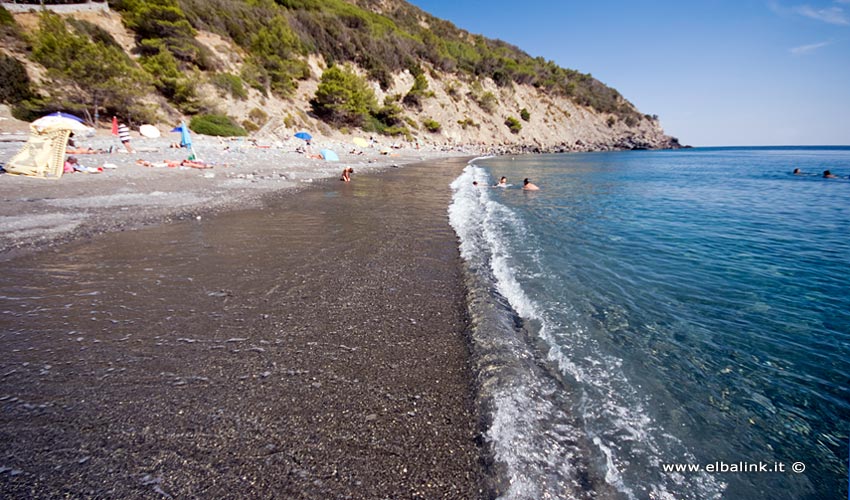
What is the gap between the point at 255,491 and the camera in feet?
6.45

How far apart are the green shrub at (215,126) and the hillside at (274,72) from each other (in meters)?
0.61

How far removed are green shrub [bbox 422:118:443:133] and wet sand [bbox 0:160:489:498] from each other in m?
51.7

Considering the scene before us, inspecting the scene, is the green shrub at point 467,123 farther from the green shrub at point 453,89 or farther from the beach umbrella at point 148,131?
the beach umbrella at point 148,131

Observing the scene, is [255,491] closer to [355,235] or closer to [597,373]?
[597,373]

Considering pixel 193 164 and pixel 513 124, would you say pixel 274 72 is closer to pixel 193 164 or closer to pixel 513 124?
pixel 193 164

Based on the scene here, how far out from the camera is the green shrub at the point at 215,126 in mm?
26234

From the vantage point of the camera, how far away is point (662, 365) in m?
3.42

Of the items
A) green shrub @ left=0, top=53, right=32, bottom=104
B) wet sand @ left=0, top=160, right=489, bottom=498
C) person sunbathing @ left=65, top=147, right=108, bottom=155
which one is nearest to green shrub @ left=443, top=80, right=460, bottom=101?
green shrub @ left=0, top=53, right=32, bottom=104

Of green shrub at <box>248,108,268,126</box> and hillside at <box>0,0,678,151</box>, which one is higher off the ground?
hillside at <box>0,0,678,151</box>

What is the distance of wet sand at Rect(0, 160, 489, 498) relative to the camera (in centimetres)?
208

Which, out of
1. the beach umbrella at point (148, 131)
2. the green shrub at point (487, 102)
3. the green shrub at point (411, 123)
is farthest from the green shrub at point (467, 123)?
the beach umbrella at point (148, 131)

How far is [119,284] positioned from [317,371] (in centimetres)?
374

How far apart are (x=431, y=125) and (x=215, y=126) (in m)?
34.3

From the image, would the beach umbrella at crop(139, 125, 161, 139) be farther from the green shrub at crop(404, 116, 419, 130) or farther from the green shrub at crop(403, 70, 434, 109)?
the green shrub at crop(403, 70, 434, 109)
